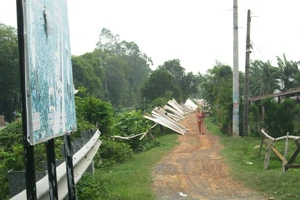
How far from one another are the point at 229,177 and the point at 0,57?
33.4 m

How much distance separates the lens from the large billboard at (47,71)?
2.64 m

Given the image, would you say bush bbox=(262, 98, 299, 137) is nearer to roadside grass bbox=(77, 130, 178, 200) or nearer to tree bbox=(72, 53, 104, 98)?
roadside grass bbox=(77, 130, 178, 200)

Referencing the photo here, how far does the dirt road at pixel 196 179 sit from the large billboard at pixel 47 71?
151 inches

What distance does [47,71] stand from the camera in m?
3.12

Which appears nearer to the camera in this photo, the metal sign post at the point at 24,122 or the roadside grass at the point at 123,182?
the metal sign post at the point at 24,122

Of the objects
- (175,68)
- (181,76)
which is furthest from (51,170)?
(181,76)

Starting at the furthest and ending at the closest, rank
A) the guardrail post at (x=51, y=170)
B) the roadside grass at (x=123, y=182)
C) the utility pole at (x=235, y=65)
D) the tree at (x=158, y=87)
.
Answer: the tree at (x=158, y=87), the utility pole at (x=235, y=65), the roadside grass at (x=123, y=182), the guardrail post at (x=51, y=170)

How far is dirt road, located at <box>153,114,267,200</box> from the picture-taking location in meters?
7.09

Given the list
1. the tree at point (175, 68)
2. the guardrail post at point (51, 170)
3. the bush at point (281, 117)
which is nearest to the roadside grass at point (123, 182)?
the guardrail post at point (51, 170)

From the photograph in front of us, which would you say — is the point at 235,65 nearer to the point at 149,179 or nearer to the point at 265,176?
the point at 265,176

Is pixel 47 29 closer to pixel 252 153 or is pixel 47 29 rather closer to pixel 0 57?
pixel 252 153

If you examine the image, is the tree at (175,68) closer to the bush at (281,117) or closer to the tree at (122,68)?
the tree at (122,68)

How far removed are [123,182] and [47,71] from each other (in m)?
5.31

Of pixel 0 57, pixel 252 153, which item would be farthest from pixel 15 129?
pixel 0 57
